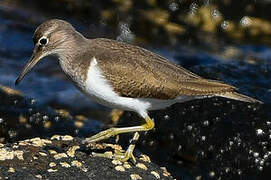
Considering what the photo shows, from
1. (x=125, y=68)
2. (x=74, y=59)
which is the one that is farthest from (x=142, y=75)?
(x=74, y=59)

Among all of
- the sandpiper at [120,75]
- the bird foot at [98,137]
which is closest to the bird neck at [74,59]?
the sandpiper at [120,75]

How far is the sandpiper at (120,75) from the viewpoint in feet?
22.5

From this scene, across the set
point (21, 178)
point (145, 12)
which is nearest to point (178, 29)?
point (145, 12)

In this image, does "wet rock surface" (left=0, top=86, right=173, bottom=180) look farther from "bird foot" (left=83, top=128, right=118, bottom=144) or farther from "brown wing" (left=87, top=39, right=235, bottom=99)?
"brown wing" (left=87, top=39, right=235, bottom=99)

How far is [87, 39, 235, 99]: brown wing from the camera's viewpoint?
692 centimetres

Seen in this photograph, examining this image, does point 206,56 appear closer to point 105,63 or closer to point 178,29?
point 178,29

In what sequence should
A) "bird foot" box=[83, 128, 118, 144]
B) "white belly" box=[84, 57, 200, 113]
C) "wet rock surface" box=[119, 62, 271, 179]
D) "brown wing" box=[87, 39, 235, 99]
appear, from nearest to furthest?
"white belly" box=[84, 57, 200, 113]
"brown wing" box=[87, 39, 235, 99]
"bird foot" box=[83, 128, 118, 144]
"wet rock surface" box=[119, 62, 271, 179]

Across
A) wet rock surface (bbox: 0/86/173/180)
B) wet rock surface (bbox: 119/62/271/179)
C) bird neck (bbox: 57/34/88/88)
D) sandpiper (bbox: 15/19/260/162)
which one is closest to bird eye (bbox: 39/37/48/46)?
sandpiper (bbox: 15/19/260/162)

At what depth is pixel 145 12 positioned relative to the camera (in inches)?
506

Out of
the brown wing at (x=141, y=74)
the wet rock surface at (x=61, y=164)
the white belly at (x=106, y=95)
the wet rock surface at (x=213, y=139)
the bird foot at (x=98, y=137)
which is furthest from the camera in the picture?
the wet rock surface at (x=213, y=139)

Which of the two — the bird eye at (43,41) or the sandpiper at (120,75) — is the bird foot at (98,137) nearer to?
the sandpiper at (120,75)

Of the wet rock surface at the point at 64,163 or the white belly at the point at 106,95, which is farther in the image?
the white belly at the point at 106,95

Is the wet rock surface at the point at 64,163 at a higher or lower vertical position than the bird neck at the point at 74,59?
lower

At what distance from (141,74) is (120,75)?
0.66ft
